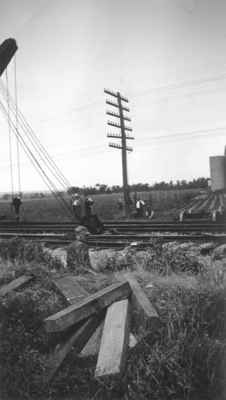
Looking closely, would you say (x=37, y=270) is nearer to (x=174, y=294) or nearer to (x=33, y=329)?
(x=33, y=329)

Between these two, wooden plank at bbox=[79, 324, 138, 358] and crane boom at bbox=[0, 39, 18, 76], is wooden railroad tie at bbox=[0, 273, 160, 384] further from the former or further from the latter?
crane boom at bbox=[0, 39, 18, 76]

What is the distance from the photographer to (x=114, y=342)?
281 cm

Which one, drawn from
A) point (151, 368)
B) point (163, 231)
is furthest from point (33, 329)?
point (163, 231)

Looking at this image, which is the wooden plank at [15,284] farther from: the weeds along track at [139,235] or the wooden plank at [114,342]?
the weeds along track at [139,235]

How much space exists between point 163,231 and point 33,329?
→ 7.22 metres

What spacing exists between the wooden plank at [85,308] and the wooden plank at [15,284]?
1.29 m

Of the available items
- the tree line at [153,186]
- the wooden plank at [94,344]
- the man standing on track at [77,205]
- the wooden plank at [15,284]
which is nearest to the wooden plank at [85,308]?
the wooden plank at [94,344]

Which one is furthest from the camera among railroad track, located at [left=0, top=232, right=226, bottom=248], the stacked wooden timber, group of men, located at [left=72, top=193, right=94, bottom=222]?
group of men, located at [left=72, top=193, right=94, bottom=222]

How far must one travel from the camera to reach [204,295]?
3.51m

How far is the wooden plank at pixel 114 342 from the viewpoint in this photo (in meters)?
2.54

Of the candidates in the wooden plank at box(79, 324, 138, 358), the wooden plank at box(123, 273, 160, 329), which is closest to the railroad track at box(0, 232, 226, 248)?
the wooden plank at box(123, 273, 160, 329)

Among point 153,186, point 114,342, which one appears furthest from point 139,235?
point 153,186

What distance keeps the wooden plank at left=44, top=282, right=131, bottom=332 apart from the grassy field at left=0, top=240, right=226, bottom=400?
283 millimetres

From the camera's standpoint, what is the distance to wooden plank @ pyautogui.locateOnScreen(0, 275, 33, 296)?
416 cm
